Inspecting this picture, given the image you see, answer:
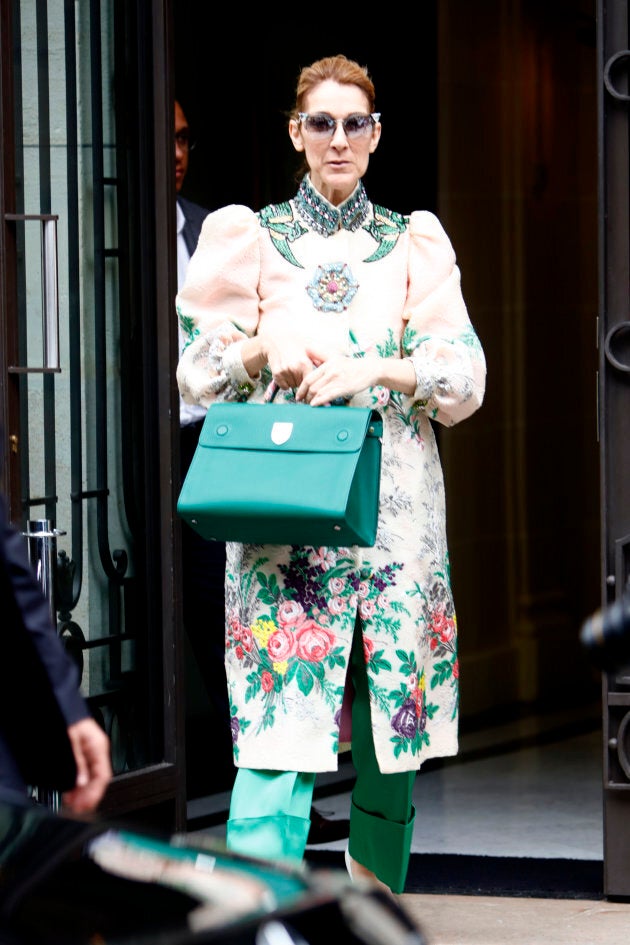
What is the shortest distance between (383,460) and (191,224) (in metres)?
1.76

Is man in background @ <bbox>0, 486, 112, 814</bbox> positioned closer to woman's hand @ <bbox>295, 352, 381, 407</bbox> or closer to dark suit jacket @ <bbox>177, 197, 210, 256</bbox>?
woman's hand @ <bbox>295, 352, 381, 407</bbox>

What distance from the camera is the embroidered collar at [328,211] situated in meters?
4.15

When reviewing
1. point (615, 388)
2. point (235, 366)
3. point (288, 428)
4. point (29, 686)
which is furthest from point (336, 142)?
point (29, 686)

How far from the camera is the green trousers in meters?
3.99

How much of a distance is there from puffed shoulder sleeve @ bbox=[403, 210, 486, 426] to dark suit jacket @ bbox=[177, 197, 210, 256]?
1.43 m

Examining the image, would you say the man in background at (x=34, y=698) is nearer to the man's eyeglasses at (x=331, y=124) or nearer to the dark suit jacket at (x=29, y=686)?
the dark suit jacket at (x=29, y=686)

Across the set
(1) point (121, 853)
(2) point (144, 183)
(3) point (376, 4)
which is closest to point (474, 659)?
(3) point (376, 4)

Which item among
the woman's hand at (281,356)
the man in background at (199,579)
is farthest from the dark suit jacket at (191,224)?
the woman's hand at (281,356)

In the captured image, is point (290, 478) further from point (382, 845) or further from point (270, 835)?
point (382, 845)

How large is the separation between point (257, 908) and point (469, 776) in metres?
4.94

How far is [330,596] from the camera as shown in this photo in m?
4.03

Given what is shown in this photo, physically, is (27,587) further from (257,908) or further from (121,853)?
(257,908)

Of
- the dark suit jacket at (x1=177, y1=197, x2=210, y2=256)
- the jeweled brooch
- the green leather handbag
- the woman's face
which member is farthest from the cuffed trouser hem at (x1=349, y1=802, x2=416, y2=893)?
the dark suit jacket at (x1=177, y1=197, x2=210, y2=256)

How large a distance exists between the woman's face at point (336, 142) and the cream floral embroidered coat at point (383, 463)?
63mm
